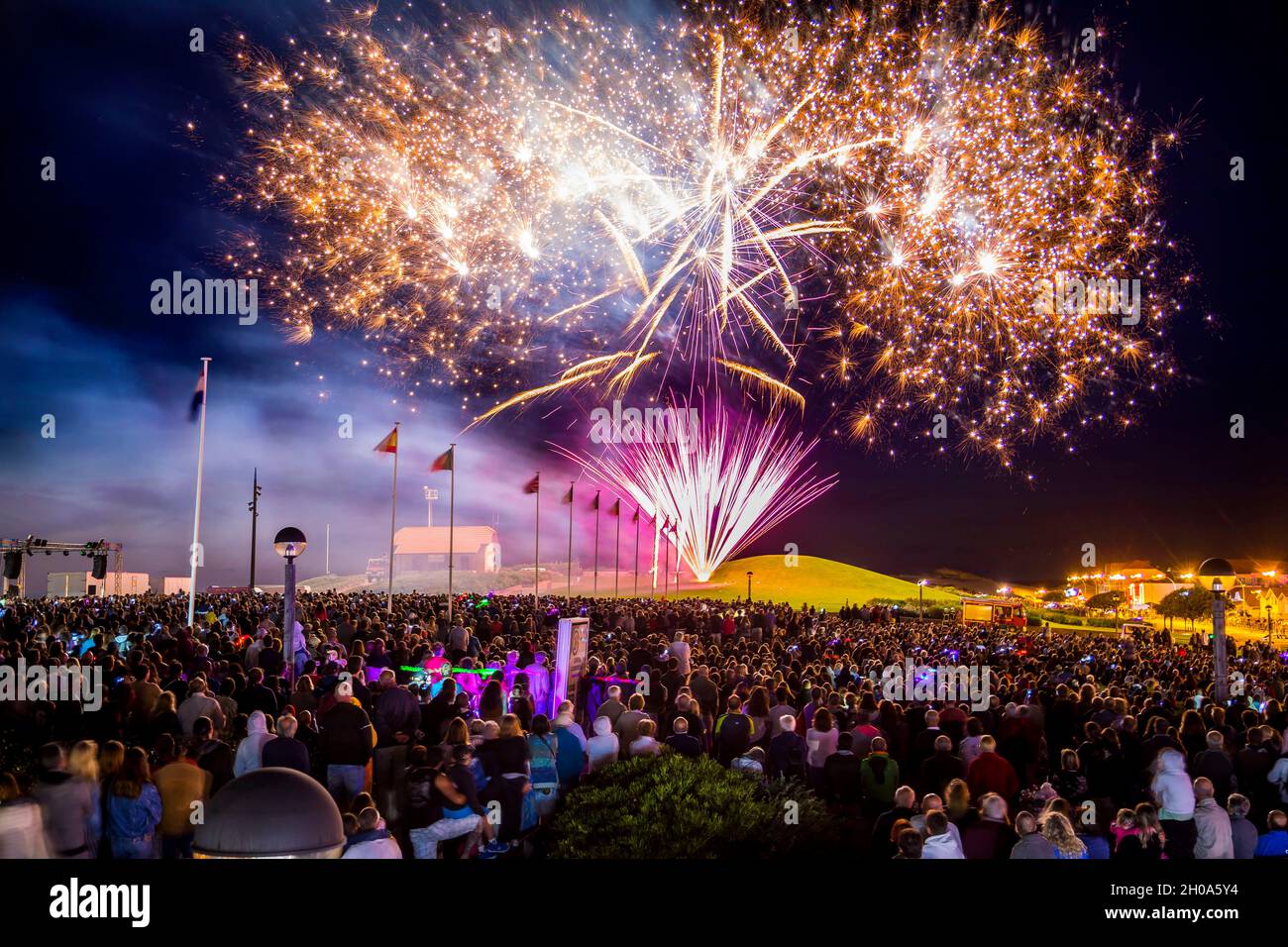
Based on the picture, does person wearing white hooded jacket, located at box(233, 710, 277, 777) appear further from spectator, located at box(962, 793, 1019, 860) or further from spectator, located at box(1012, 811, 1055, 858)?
spectator, located at box(1012, 811, 1055, 858)

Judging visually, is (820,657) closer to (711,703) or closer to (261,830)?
(711,703)

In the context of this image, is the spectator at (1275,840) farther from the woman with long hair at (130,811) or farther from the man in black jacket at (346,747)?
the woman with long hair at (130,811)

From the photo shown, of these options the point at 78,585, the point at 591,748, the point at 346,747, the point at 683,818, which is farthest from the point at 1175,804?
the point at 78,585

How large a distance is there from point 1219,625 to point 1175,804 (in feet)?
31.6

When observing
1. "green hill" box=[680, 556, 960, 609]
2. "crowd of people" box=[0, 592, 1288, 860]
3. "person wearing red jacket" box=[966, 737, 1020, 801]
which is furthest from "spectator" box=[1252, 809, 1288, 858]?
"green hill" box=[680, 556, 960, 609]

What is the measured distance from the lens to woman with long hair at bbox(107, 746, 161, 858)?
7.43 meters

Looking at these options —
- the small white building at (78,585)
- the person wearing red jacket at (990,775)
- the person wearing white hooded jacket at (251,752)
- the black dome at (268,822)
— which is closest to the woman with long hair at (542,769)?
the person wearing white hooded jacket at (251,752)

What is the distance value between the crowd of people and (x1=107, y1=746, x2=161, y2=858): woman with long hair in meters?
0.02

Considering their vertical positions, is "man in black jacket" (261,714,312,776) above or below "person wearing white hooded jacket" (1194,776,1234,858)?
above

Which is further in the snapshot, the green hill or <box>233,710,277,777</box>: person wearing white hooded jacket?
the green hill

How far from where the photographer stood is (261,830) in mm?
5000

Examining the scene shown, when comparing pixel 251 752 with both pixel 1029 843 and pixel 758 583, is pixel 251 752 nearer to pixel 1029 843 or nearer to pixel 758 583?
pixel 1029 843
